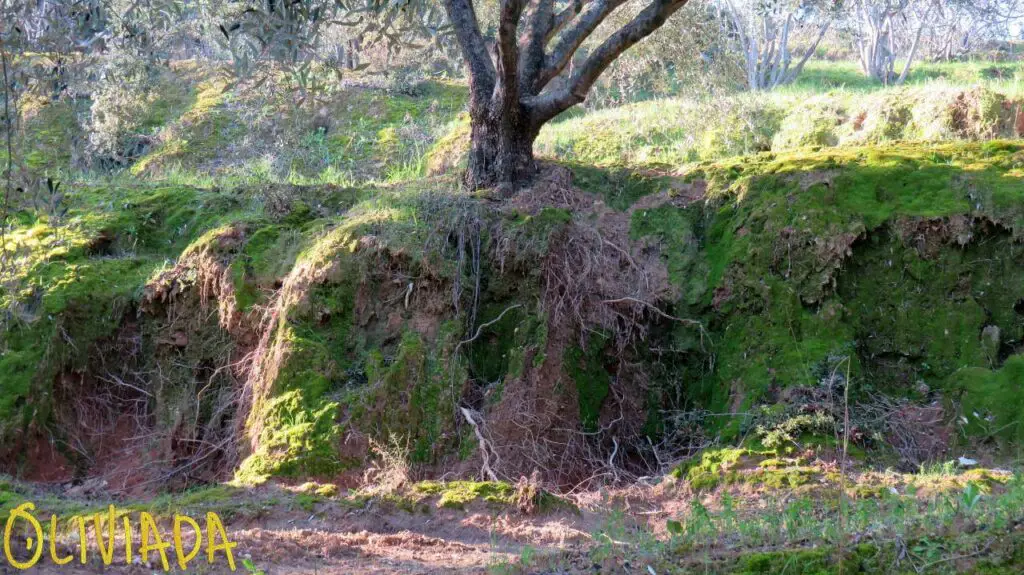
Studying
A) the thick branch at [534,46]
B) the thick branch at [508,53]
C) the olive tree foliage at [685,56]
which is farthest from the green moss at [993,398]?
the olive tree foliage at [685,56]

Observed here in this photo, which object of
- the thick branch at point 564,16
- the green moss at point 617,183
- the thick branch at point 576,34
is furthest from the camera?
the green moss at point 617,183

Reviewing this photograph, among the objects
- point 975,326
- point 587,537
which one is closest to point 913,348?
point 975,326

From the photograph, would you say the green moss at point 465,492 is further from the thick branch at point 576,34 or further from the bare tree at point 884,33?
the bare tree at point 884,33

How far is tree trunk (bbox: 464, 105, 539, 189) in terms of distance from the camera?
8.90 metres

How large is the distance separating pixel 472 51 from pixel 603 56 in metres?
1.57

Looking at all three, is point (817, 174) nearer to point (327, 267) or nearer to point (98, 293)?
point (327, 267)

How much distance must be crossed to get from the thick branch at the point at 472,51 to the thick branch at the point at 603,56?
52cm

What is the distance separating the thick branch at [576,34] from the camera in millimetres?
8570

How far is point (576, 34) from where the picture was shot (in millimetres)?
8719

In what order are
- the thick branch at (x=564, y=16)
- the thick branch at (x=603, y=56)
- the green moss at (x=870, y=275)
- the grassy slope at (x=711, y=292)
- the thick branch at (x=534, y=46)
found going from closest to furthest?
1. the grassy slope at (x=711, y=292)
2. the green moss at (x=870, y=275)
3. the thick branch at (x=603, y=56)
4. the thick branch at (x=534, y=46)
5. the thick branch at (x=564, y=16)

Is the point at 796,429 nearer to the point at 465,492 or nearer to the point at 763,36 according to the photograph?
the point at 465,492

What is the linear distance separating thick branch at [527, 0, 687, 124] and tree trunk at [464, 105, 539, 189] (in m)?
0.21

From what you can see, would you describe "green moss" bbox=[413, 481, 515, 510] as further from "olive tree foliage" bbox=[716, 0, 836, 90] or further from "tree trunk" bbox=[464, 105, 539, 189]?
"olive tree foliage" bbox=[716, 0, 836, 90]

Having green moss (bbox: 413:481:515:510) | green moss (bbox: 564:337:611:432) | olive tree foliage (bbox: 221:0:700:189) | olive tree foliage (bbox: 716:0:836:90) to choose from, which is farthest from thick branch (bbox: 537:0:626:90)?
olive tree foliage (bbox: 716:0:836:90)
